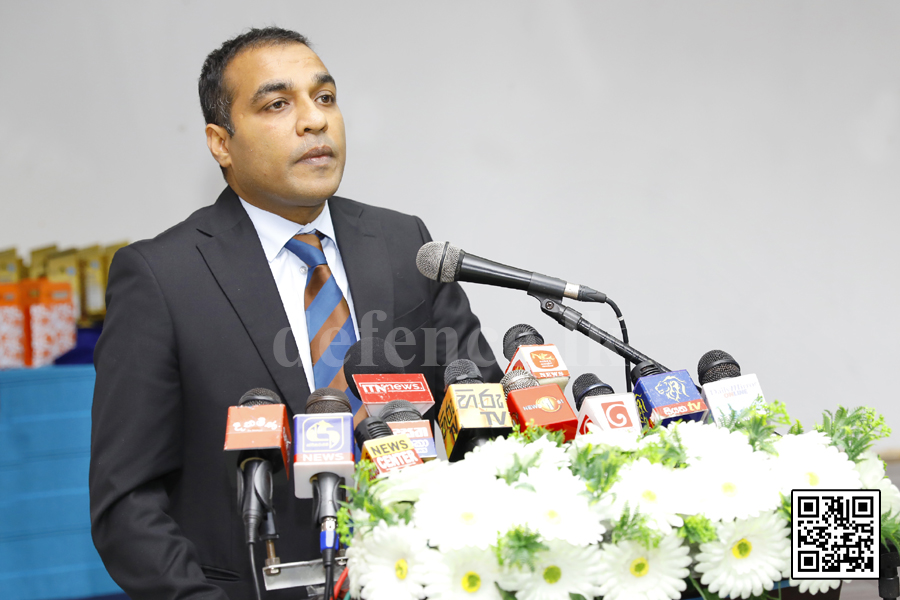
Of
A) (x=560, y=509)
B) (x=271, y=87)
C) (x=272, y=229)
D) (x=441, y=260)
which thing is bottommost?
(x=560, y=509)

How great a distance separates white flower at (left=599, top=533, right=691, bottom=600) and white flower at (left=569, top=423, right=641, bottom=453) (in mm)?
131

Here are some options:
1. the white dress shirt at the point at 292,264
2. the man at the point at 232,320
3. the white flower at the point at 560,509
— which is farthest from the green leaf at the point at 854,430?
the white dress shirt at the point at 292,264

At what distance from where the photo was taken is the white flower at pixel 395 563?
75cm

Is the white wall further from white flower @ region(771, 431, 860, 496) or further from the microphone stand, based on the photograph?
white flower @ region(771, 431, 860, 496)

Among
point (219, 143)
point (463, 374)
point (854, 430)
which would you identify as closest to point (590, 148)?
point (219, 143)

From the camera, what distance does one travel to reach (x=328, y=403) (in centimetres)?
102

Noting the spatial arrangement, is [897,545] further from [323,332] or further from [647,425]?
[323,332]

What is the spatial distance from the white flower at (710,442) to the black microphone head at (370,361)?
54cm

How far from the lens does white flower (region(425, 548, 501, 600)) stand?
0.74m

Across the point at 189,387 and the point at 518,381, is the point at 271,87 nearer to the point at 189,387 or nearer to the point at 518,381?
the point at 189,387

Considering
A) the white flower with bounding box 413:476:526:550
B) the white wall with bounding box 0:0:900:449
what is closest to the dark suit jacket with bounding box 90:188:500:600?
the white flower with bounding box 413:476:526:550

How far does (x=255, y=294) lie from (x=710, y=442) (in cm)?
98

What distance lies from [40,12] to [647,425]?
10.0ft

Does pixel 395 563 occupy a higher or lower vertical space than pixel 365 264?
lower
